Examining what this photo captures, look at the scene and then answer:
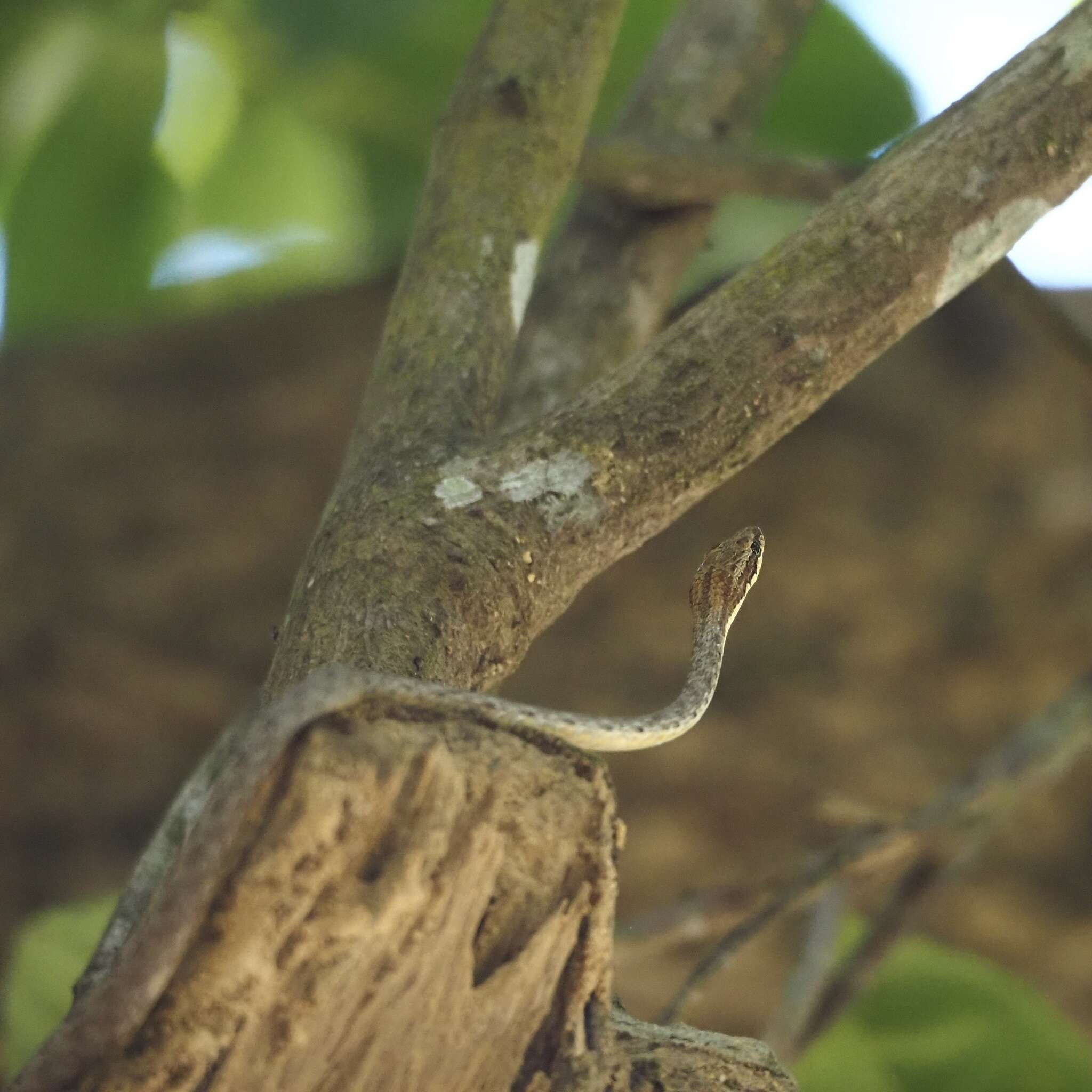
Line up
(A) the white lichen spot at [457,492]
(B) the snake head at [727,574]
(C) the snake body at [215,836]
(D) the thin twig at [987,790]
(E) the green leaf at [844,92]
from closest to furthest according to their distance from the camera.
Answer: (C) the snake body at [215,836]
(A) the white lichen spot at [457,492]
(B) the snake head at [727,574]
(D) the thin twig at [987,790]
(E) the green leaf at [844,92]

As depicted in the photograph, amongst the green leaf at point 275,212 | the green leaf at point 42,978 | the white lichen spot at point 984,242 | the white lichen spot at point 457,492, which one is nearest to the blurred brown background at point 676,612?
the green leaf at point 275,212

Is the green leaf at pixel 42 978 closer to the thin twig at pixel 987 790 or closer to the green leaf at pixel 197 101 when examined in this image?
the thin twig at pixel 987 790

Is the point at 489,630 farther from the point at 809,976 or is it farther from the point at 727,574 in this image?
the point at 809,976

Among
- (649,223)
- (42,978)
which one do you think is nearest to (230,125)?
(649,223)

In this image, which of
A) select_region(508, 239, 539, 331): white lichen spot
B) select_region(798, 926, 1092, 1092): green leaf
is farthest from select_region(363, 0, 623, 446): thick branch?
select_region(798, 926, 1092, 1092): green leaf

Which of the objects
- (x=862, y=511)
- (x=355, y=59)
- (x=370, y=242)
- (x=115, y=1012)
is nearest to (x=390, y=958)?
(x=115, y=1012)
